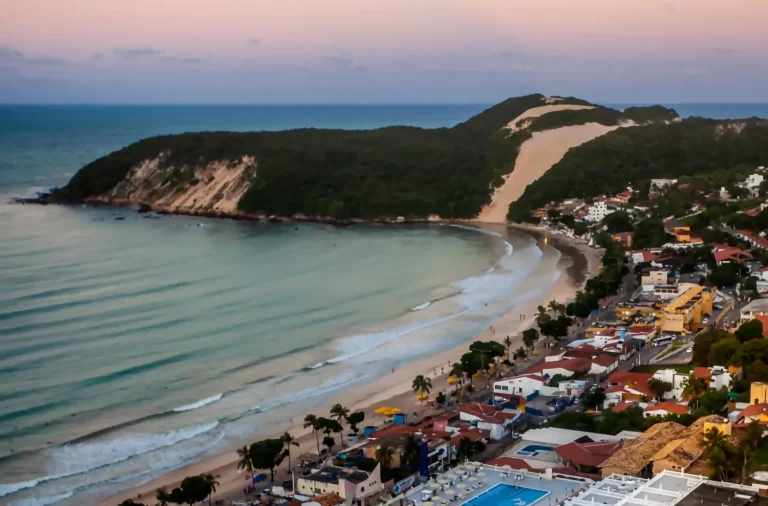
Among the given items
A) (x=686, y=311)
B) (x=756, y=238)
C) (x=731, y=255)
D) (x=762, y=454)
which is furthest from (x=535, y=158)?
(x=762, y=454)

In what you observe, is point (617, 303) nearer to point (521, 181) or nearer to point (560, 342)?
point (560, 342)

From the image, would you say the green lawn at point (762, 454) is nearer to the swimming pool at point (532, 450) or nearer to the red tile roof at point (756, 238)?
the swimming pool at point (532, 450)

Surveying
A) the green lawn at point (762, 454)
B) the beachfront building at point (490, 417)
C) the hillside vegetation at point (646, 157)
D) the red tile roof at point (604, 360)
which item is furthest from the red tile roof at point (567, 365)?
the hillside vegetation at point (646, 157)

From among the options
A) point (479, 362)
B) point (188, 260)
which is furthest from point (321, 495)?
point (188, 260)

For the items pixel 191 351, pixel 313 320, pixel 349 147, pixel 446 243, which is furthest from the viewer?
pixel 349 147

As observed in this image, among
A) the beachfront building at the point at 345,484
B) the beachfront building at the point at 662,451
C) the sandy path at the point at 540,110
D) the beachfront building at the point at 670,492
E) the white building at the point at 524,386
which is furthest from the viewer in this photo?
the sandy path at the point at 540,110
